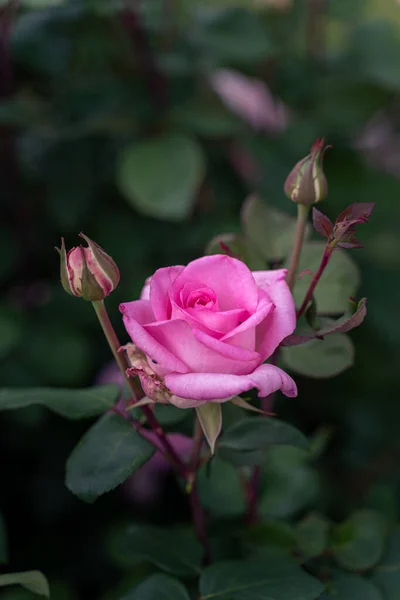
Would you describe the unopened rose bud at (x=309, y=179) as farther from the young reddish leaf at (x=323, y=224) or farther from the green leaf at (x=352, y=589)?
the green leaf at (x=352, y=589)

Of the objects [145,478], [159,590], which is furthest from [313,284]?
[145,478]

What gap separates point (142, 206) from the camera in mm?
950

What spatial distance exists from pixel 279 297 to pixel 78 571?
2.45ft

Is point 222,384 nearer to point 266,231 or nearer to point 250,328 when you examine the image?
point 250,328

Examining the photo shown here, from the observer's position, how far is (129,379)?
1.57ft

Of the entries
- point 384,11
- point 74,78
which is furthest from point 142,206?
point 384,11

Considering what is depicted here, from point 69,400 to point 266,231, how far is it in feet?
0.77

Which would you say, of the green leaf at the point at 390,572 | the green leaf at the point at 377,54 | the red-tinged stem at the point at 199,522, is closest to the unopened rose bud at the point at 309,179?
the red-tinged stem at the point at 199,522

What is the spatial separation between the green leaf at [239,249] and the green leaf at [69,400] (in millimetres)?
140

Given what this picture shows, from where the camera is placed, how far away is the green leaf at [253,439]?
509 mm

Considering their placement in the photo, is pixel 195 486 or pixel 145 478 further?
pixel 145 478

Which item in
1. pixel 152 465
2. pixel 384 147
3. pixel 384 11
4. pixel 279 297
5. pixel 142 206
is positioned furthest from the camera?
pixel 384 11

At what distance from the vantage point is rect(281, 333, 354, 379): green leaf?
1.74 feet

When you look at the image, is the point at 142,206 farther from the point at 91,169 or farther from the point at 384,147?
the point at 384,147
